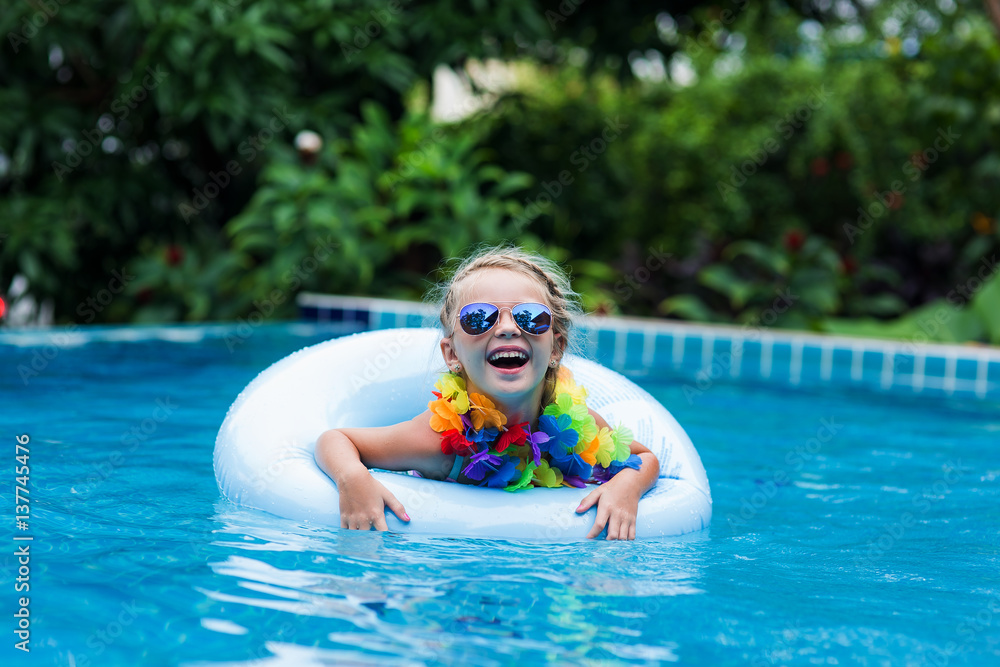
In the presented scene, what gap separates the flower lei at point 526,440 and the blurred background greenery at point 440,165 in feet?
13.3

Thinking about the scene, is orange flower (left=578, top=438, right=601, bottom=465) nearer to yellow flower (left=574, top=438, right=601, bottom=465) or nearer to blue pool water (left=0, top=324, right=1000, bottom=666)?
yellow flower (left=574, top=438, right=601, bottom=465)

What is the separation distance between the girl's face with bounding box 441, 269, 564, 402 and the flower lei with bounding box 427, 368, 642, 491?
8 cm

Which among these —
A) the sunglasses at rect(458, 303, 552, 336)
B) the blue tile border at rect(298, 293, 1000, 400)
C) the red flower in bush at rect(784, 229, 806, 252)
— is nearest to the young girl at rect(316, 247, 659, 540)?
the sunglasses at rect(458, 303, 552, 336)

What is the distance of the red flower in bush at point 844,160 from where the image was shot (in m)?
12.4

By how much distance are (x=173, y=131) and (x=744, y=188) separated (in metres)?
6.48

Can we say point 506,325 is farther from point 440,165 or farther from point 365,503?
point 440,165

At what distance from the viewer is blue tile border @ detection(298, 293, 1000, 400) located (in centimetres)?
716

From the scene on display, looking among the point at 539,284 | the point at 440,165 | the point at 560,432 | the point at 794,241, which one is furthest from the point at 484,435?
the point at 794,241

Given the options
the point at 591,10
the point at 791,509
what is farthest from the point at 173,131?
the point at 791,509

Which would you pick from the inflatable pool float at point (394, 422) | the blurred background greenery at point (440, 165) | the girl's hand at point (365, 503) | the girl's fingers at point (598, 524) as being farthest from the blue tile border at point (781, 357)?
the girl's hand at point (365, 503)

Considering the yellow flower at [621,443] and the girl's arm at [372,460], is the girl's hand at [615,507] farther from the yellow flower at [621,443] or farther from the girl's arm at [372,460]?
the girl's arm at [372,460]

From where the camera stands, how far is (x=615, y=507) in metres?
2.99

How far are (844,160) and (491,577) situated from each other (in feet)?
35.4

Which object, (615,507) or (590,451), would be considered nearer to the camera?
(615,507)
